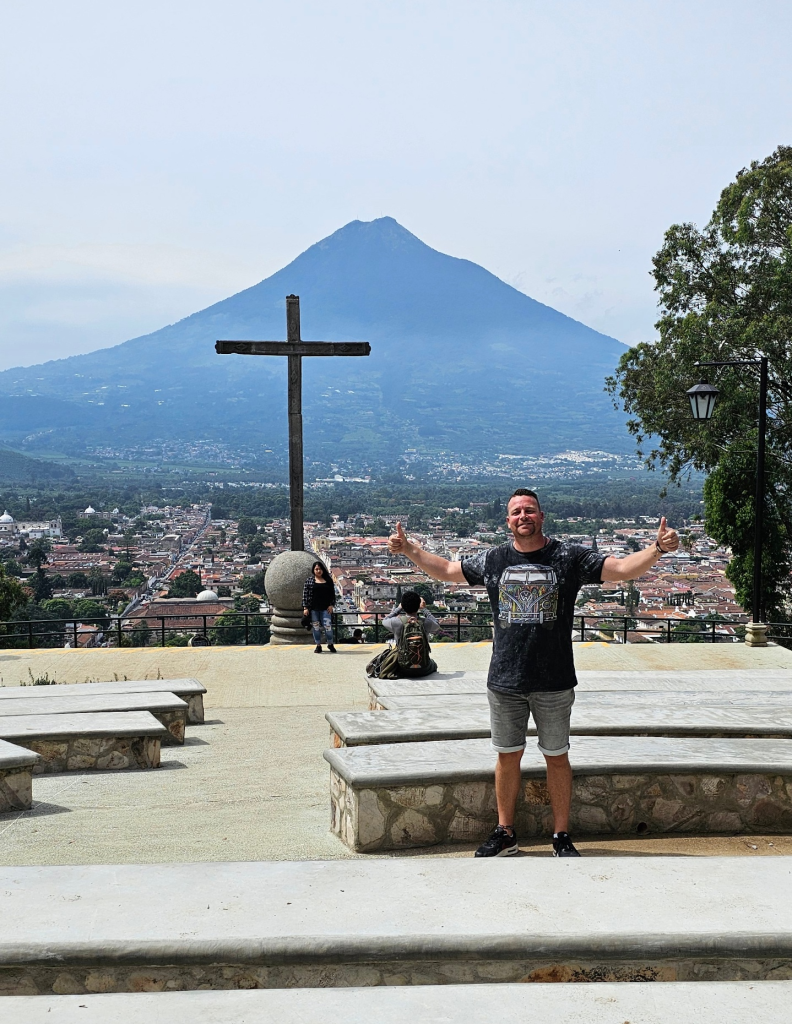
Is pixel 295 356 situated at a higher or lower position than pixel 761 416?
higher

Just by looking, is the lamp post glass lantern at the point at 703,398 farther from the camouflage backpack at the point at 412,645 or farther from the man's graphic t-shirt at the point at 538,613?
the man's graphic t-shirt at the point at 538,613

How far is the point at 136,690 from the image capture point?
9.88 m

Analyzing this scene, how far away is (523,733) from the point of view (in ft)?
16.7

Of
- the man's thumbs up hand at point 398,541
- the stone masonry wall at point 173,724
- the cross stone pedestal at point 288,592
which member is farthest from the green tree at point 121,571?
the man's thumbs up hand at point 398,541

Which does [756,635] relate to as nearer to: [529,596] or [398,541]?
[398,541]

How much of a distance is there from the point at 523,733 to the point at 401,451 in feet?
557

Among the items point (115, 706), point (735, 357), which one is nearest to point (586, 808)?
point (115, 706)

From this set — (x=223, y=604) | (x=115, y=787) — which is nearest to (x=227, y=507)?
(x=223, y=604)

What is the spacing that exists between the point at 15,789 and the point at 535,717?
10.2ft

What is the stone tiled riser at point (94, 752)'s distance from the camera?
25.2 feet

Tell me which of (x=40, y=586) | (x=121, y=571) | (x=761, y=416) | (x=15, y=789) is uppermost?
(x=761, y=416)

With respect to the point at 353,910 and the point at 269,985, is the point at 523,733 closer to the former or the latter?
the point at 353,910

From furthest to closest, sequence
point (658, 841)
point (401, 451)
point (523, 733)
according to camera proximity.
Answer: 1. point (401, 451)
2. point (658, 841)
3. point (523, 733)

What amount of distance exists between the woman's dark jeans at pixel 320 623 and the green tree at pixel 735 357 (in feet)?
35.6
